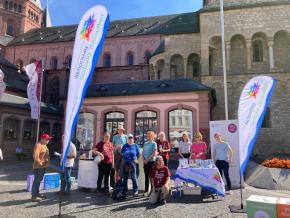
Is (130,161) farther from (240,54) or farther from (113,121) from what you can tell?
(240,54)

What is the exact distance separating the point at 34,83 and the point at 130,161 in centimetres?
1283

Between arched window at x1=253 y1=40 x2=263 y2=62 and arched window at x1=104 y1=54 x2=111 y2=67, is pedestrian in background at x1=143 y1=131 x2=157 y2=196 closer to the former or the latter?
arched window at x1=253 y1=40 x2=263 y2=62

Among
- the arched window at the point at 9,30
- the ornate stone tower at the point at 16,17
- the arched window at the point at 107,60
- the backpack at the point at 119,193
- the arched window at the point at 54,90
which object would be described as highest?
the ornate stone tower at the point at 16,17

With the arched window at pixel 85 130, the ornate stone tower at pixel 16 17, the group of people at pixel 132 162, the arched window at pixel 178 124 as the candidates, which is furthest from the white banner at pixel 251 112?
the ornate stone tower at pixel 16 17

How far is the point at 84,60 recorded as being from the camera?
6016 mm

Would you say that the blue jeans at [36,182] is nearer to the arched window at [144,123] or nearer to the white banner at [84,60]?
the white banner at [84,60]

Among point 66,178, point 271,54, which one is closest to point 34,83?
point 66,178

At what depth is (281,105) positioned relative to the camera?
77.2ft

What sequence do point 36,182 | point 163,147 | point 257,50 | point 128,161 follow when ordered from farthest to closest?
point 257,50
point 163,147
point 128,161
point 36,182

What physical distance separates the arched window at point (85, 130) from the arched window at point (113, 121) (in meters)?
1.18

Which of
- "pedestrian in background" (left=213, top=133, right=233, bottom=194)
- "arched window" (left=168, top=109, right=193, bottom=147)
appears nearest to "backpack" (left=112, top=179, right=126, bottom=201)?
"pedestrian in background" (left=213, top=133, right=233, bottom=194)

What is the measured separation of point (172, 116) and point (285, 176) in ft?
30.3

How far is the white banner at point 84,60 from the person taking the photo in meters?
5.93

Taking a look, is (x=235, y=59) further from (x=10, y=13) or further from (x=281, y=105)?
(x=10, y=13)
